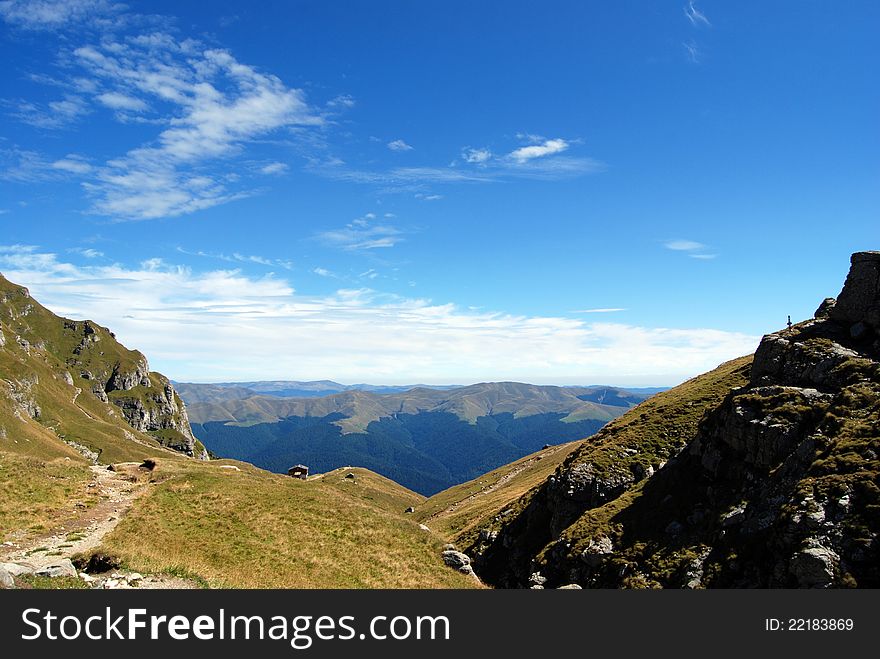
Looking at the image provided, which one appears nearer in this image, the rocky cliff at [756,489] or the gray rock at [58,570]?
the gray rock at [58,570]

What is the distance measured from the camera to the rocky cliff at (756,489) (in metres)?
23.5

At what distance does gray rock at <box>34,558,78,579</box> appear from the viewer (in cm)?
1997

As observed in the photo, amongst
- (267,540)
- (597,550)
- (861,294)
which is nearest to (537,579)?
(597,550)

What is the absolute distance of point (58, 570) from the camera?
2067 cm

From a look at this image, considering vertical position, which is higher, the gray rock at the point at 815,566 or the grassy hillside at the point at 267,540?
the gray rock at the point at 815,566

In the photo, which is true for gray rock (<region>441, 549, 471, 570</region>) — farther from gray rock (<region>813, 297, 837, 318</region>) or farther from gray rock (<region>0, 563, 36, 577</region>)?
gray rock (<region>813, 297, 837, 318</region>)

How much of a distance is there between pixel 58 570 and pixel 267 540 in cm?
1503

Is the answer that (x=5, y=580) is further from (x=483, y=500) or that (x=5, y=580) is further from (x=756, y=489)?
(x=483, y=500)

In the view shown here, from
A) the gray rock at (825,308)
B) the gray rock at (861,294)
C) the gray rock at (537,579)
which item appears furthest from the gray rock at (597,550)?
the gray rock at (825,308)

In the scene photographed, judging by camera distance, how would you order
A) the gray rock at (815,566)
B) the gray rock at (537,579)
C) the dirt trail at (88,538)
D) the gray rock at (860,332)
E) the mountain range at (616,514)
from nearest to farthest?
the gray rock at (815,566) < the dirt trail at (88,538) < the mountain range at (616,514) < the gray rock at (860,332) < the gray rock at (537,579)

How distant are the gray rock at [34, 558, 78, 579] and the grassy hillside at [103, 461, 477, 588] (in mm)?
2632

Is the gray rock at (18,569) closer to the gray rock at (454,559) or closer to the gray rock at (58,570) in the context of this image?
the gray rock at (58,570)

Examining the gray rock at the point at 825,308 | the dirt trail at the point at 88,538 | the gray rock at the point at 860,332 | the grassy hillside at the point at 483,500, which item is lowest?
the grassy hillside at the point at 483,500

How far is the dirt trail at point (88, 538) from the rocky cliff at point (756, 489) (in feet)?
102
